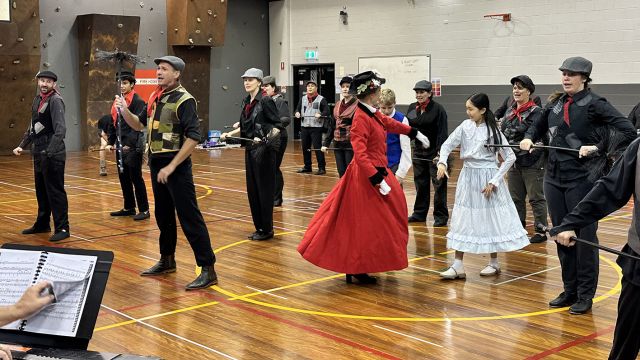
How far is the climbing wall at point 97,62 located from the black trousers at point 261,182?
11984 mm

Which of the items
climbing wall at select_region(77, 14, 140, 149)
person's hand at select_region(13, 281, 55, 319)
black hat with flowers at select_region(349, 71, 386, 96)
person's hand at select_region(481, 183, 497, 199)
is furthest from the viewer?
climbing wall at select_region(77, 14, 140, 149)

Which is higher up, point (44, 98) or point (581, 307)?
point (44, 98)

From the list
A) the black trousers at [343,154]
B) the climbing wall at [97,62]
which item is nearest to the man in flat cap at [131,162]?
the black trousers at [343,154]

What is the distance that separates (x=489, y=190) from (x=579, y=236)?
1.09 m

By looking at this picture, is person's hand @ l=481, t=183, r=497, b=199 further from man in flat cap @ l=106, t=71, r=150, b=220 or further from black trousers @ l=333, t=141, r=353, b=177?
man in flat cap @ l=106, t=71, r=150, b=220

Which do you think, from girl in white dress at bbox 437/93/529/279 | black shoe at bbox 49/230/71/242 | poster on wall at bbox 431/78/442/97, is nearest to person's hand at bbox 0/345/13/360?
girl in white dress at bbox 437/93/529/279

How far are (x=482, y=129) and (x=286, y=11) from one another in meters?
18.1

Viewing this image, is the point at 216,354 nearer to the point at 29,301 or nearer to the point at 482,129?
the point at 29,301

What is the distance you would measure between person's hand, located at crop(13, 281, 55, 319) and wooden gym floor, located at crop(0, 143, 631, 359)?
1.85 meters

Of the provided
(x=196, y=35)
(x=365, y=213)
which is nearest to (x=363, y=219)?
(x=365, y=213)

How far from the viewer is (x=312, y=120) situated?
1497 cm

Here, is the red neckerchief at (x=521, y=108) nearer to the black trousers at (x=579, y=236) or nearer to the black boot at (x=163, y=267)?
the black trousers at (x=579, y=236)

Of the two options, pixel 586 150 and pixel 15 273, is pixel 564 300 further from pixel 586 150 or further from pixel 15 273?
pixel 15 273

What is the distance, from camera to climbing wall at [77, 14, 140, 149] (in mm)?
19375
